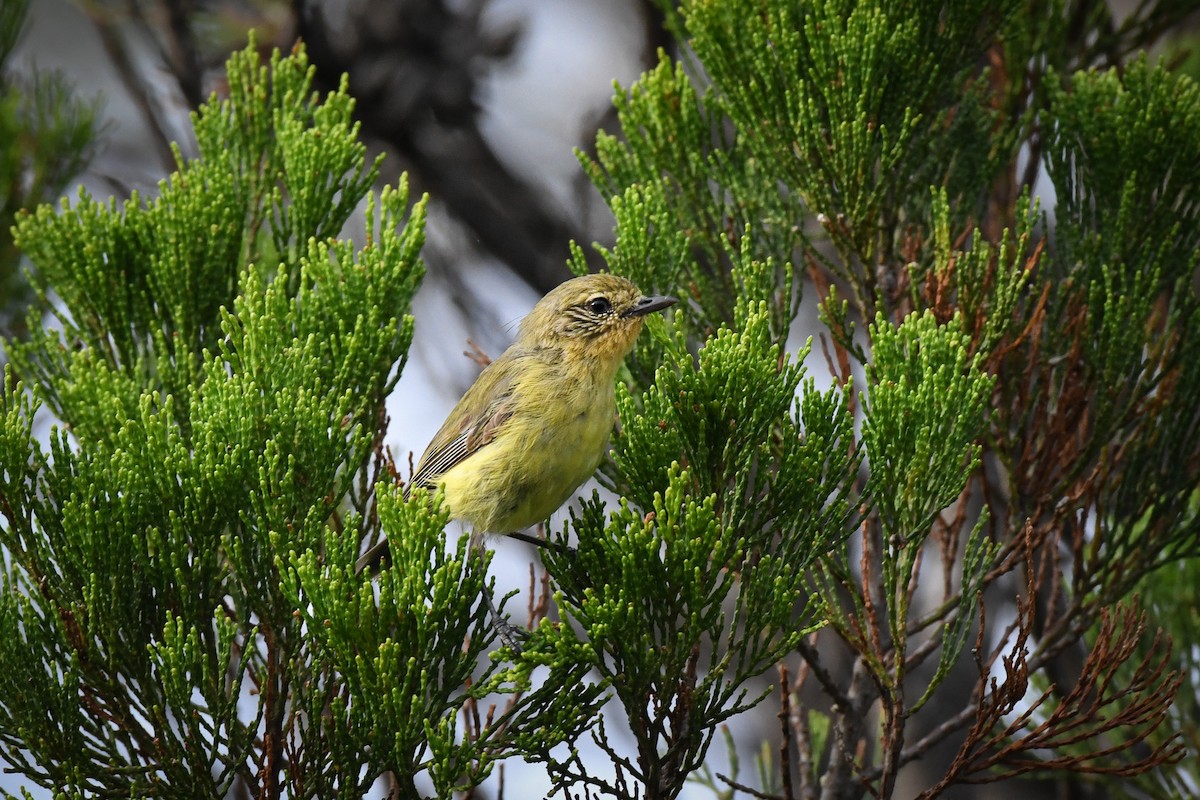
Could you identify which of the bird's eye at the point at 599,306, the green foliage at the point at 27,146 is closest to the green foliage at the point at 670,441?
A: the bird's eye at the point at 599,306

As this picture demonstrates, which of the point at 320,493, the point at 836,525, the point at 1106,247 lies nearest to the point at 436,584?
the point at 320,493

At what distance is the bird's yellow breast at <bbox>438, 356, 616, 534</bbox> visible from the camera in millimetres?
3523

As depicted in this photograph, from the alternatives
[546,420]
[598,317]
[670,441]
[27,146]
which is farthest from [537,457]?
[27,146]

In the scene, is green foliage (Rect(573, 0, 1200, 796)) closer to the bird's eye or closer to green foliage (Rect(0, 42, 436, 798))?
the bird's eye

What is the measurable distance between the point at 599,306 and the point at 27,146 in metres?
3.03

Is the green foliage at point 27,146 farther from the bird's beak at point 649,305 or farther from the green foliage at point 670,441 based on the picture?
the bird's beak at point 649,305

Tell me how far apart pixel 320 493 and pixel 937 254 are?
5.75ft

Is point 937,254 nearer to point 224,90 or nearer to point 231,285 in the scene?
point 231,285

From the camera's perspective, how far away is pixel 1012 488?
11.8ft

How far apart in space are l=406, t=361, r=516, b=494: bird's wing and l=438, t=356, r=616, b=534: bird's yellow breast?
0.05 metres

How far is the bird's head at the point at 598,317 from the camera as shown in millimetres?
3602

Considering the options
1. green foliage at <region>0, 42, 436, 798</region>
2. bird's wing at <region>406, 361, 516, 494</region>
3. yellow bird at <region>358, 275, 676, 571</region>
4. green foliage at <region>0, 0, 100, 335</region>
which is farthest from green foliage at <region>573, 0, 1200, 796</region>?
green foliage at <region>0, 0, 100, 335</region>

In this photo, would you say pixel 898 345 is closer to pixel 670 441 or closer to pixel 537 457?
pixel 670 441

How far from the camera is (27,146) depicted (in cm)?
534
